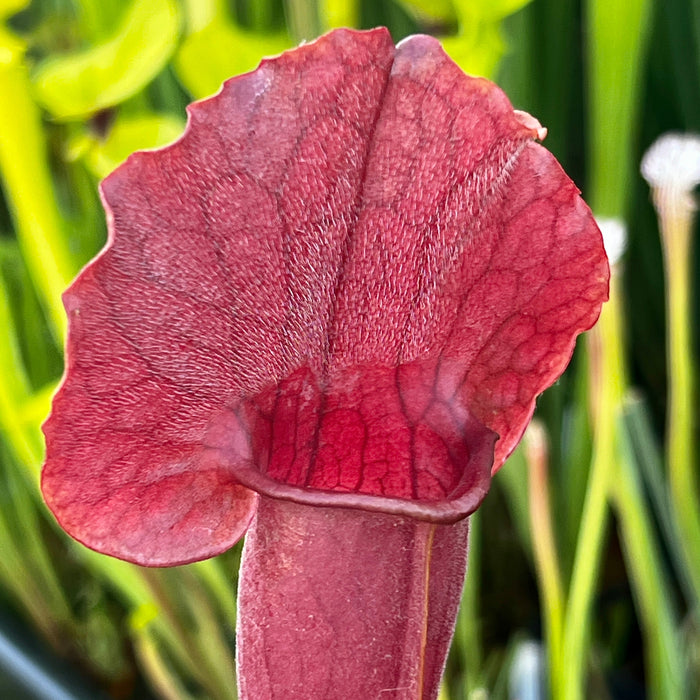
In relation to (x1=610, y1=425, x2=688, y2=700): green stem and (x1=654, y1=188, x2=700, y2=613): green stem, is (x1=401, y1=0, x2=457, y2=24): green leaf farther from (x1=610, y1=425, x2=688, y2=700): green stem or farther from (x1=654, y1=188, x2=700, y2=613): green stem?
(x1=610, y1=425, x2=688, y2=700): green stem

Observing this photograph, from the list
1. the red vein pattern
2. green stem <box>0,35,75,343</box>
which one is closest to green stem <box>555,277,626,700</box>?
the red vein pattern

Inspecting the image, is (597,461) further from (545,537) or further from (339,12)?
(339,12)

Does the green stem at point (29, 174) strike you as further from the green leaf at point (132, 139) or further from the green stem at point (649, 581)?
the green stem at point (649, 581)

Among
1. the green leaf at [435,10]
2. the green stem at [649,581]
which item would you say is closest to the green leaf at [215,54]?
the green leaf at [435,10]

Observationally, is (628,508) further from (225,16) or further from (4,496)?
(4,496)

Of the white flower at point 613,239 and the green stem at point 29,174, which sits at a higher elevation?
the green stem at point 29,174

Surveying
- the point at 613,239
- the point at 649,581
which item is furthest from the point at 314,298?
the point at 649,581

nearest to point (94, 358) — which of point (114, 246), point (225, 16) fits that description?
point (114, 246)

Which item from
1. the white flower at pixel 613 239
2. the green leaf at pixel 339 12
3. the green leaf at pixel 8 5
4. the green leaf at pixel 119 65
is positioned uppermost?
the green leaf at pixel 8 5
